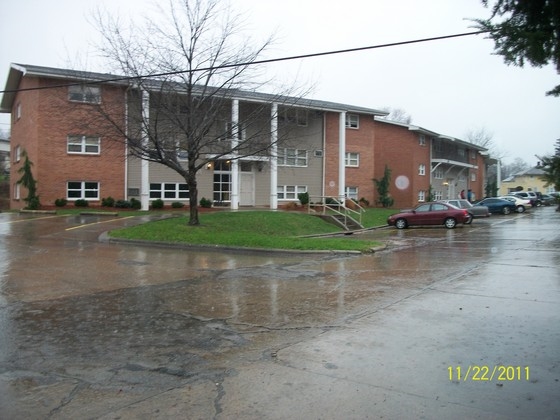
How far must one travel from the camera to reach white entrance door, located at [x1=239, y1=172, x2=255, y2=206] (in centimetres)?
3366

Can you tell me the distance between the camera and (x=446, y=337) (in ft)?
18.5

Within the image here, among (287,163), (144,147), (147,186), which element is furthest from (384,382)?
(287,163)

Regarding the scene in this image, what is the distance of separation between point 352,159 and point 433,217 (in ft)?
45.9

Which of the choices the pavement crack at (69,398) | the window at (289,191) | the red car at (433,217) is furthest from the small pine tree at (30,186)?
the pavement crack at (69,398)

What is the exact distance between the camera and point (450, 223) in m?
25.1

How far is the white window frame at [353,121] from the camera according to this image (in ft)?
125

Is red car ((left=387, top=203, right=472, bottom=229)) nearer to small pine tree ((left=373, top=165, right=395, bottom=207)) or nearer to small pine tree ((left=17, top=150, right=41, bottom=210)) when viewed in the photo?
small pine tree ((left=373, top=165, right=395, bottom=207))

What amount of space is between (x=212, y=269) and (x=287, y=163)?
22.3 m

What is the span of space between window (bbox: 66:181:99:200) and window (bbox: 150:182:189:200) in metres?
3.45

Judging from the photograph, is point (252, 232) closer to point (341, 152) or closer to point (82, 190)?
point (82, 190)

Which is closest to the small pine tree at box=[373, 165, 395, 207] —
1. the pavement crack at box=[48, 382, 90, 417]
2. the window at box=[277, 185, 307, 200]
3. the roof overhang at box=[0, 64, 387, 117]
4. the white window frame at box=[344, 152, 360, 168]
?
the white window frame at box=[344, 152, 360, 168]

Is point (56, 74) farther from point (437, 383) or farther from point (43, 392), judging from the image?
point (437, 383)

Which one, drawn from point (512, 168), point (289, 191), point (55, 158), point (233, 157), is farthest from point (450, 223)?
point (512, 168)
